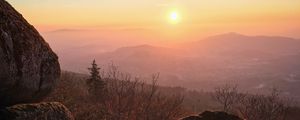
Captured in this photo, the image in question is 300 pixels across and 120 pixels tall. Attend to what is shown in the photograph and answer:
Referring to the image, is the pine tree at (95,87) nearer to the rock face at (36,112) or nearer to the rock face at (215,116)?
the rock face at (215,116)

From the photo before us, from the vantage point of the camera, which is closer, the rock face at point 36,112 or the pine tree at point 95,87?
the rock face at point 36,112

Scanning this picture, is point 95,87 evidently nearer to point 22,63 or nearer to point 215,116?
point 215,116

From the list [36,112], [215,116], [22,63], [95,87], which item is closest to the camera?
[22,63]

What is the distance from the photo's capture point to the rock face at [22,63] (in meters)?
11.0

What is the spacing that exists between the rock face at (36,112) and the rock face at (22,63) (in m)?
0.37

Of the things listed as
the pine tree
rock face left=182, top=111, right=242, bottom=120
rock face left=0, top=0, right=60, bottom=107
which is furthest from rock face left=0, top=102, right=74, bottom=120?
the pine tree

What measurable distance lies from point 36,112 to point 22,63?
5.47ft

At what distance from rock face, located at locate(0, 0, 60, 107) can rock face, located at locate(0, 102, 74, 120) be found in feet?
1.20

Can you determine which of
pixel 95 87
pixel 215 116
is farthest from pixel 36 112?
pixel 95 87

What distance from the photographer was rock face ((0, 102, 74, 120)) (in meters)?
11.6

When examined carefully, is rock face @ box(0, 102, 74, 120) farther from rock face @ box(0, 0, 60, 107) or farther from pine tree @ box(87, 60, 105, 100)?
pine tree @ box(87, 60, 105, 100)

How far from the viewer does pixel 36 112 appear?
40.8 feet

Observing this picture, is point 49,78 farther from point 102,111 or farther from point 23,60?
point 102,111

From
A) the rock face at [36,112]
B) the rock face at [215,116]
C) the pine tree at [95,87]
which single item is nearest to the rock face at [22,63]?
the rock face at [36,112]
